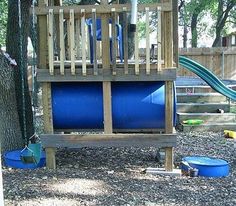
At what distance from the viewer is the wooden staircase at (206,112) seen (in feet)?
28.3

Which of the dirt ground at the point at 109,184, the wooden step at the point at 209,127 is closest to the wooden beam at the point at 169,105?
the dirt ground at the point at 109,184

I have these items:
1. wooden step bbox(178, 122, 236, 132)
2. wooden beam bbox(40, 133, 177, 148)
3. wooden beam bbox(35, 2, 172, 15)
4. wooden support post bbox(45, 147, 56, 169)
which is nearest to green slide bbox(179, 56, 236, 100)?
wooden step bbox(178, 122, 236, 132)

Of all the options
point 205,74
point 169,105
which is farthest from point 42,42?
point 205,74

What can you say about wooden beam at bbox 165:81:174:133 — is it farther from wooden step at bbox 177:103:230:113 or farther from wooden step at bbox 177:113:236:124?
wooden step at bbox 177:103:230:113

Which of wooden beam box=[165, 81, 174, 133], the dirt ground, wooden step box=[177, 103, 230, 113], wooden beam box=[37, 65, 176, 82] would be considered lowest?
the dirt ground

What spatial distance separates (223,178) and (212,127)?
3.67 metres

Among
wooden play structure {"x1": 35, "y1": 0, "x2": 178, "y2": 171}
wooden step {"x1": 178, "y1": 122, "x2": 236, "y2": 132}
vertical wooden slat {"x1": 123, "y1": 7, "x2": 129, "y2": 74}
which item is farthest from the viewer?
wooden step {"x1": 178, "y1": 122, "x2": 236, "y2": 132}

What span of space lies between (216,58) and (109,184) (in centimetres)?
1254

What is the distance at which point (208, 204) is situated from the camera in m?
4.10

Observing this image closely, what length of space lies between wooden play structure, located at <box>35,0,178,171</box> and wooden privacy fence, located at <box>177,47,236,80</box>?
431 inches

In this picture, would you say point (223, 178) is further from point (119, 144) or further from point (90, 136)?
point (90, 136)

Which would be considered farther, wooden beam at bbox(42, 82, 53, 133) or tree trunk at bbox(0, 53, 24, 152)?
tree trunk at bbox(0, 53, 24, 152)

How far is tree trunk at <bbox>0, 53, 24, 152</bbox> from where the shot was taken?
552 centimetres

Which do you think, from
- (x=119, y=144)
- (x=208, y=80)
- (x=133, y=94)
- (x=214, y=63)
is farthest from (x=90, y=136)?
(x=214, y=63)
